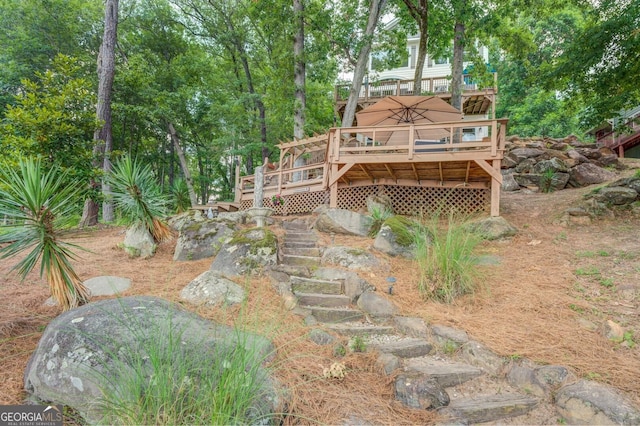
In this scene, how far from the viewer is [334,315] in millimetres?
3717

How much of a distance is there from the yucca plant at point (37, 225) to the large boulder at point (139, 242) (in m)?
2.17

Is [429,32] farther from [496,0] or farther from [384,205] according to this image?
[384,205]

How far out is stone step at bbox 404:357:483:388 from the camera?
266 cm

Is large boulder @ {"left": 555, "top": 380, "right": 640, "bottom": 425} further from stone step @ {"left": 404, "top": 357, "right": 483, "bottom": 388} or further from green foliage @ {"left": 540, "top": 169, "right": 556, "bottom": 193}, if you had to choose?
green foliage @ {"left": 540, "top": 169, "right": 556, "bottom": 193}

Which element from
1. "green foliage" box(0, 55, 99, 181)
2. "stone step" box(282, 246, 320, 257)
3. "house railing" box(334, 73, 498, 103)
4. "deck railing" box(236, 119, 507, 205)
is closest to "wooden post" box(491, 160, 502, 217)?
"deck railing" box(236, 119, 507, 205)

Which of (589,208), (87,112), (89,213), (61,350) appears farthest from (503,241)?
(89,213)

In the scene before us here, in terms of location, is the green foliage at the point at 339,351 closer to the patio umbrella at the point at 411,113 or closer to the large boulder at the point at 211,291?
the large boulder at the point at 211,291

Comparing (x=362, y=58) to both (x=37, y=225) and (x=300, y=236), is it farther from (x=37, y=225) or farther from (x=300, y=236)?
(x=37, y=225)

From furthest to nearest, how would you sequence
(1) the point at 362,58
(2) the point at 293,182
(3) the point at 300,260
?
(2) the point at 293,182
(1) the point at 362,58
(3) the point at 300,260

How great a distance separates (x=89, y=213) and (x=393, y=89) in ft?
44.0

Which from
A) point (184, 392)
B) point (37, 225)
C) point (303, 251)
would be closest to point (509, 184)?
point (303, 251)

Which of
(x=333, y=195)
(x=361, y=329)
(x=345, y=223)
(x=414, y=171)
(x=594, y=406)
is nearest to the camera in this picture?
(x=594, y=406)

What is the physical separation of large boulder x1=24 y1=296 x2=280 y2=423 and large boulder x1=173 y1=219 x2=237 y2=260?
260 centimetres

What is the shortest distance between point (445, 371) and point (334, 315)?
1.38 meters
